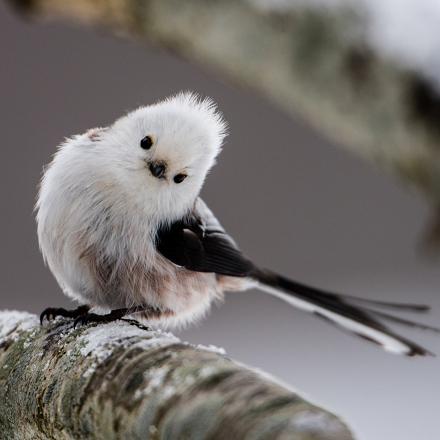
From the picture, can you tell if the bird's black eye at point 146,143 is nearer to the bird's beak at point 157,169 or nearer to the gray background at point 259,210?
the bird's beak at point 157,169

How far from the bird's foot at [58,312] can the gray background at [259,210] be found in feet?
2.34

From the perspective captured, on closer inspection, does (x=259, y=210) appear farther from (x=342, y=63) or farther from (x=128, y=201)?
(x=342, y=63)

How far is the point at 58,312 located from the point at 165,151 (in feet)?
0.64

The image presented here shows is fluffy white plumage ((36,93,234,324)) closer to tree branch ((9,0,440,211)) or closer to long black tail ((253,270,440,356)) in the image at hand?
long black tail ((253,270,440,356))

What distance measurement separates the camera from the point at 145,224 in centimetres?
80

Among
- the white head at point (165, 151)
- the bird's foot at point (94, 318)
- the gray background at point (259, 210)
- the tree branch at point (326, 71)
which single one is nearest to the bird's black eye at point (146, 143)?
the white head at point (165, 151)

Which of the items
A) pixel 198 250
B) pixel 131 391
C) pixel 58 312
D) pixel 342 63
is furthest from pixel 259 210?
pixel 342 63

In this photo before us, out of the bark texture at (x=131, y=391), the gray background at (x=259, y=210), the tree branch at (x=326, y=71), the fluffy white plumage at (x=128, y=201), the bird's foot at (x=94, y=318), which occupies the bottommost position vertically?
the bark texture at (x=131, y=391)

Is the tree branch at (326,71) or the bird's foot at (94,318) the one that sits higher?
the bird's foot at (94,318)

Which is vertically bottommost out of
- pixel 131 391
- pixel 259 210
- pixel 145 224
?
pixel 131 391

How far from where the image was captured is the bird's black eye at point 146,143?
2.55ft

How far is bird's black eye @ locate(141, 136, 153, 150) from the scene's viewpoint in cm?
78

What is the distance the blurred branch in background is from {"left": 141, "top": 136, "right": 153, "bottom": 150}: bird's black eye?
0.55 metres

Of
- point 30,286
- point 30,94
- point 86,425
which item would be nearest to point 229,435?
point 86,425
